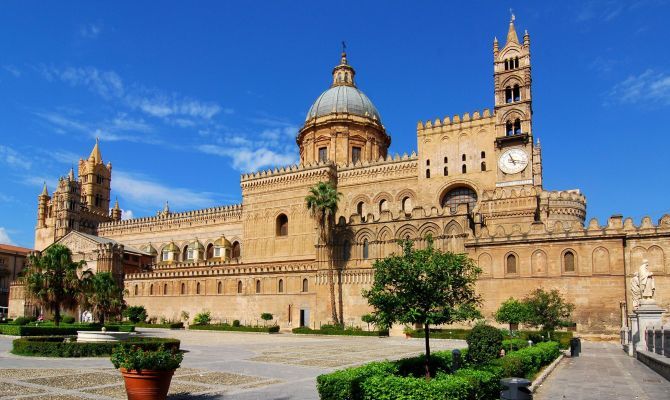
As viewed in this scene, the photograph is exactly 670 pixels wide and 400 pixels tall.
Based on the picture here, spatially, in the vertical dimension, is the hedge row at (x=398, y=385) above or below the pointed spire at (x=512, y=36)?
below

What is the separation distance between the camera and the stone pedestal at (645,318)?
79.8ft

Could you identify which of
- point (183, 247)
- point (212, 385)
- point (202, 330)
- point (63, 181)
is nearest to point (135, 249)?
point (183, 247)

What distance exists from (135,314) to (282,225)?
1756 cm

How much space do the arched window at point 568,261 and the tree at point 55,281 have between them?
115ft

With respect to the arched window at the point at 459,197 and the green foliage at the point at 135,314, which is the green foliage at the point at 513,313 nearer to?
the arched window at the point at 459,197

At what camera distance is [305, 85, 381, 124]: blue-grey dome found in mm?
65375

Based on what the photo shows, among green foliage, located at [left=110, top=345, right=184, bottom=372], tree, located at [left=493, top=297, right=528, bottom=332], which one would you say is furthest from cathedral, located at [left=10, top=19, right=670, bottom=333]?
green foliage, located at [left=110, top=345, right=184, bottom=372]

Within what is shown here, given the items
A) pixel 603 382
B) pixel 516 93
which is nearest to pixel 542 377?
pixel 603 382

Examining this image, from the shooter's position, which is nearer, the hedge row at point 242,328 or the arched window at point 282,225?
the hedge row at point 242,328

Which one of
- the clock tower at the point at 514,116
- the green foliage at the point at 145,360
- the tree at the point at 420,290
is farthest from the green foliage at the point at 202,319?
the green foliage at the point at 145,360

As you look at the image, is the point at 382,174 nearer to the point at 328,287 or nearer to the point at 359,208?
the point at 359,208

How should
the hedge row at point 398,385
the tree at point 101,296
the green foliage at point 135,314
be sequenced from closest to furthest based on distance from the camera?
the hedge row at point 398,385
the tree at point 101,296
the green foliage at point 135,314

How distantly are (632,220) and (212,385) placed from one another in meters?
35.6

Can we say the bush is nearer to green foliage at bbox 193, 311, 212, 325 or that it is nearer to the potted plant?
the potted plant
